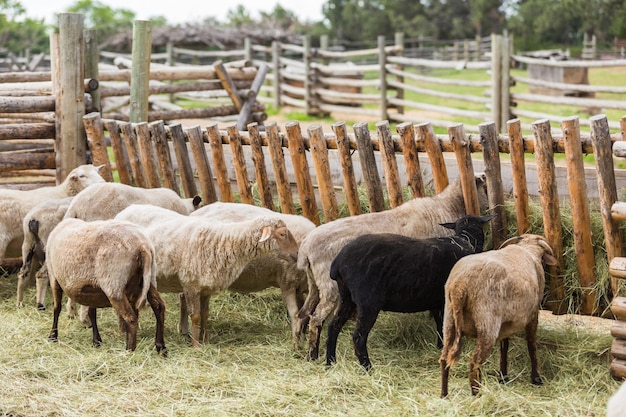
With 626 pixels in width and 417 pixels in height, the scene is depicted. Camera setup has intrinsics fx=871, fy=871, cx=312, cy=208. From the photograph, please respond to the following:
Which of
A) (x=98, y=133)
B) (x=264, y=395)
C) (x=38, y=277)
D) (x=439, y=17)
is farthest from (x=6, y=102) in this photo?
(x=439, y=17)

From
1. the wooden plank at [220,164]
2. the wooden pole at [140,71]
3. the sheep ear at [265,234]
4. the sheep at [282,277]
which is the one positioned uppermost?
the wooden pole at [140,71]

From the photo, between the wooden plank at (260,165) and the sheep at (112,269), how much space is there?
6.51 ft

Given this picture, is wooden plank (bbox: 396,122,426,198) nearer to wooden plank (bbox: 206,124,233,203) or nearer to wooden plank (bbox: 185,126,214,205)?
wooden plank (bbox: 206,124,233,203)

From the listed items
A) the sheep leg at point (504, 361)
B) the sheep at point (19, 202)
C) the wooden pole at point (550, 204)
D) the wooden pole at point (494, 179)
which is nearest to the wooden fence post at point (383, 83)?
the sheep at point (19, 202)

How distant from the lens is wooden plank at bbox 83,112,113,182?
919cm

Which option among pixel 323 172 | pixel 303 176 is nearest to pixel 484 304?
pixel 323 172

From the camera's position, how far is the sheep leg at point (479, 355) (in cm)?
520

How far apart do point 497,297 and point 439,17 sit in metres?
53.6

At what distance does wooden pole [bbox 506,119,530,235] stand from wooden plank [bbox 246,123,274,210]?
2.46 meters

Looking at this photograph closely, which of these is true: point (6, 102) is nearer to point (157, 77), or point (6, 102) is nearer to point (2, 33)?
point (157, 77)

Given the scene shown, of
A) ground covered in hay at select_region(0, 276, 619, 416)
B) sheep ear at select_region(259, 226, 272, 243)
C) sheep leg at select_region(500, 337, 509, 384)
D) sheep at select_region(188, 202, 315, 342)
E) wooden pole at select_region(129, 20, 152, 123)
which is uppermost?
wooden pole at select_region(129, 20, 152, 123)

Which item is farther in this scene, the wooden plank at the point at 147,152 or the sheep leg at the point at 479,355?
the wooden plank at the point at 147,152

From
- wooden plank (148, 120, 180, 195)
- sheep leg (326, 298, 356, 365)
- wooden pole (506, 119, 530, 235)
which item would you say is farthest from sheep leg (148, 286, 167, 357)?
wooden pole (506, 119, 530, 235)

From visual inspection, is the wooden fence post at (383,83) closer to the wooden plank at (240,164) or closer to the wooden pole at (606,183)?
the wooden plank at (240,164)
